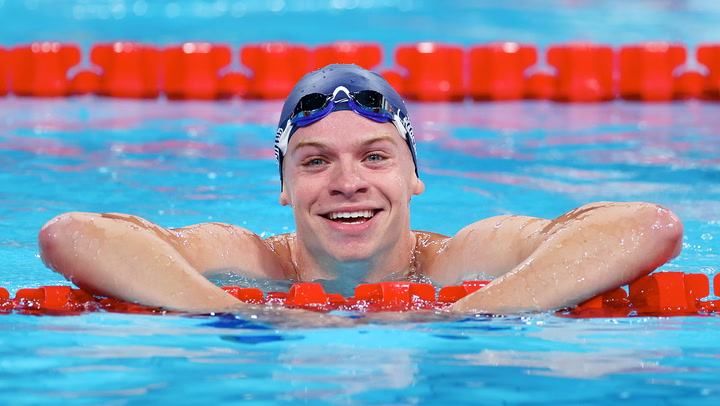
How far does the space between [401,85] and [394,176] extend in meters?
8.01

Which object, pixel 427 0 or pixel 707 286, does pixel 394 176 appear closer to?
pixel 707 286

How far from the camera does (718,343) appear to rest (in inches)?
124

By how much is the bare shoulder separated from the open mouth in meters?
0.47

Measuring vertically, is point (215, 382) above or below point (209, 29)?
below

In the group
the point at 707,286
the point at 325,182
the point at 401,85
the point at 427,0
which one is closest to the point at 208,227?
the point at 325,182

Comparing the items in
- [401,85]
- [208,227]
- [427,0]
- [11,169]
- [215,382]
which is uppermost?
[427,0]

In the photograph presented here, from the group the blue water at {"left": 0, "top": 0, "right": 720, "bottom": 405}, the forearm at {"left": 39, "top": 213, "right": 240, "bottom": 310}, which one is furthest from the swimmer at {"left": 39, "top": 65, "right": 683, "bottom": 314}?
the blue water at {"left": 0, "top": 0, "right": 720, "bottom": 405}

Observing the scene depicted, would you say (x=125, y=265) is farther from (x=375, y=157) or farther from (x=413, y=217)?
(x=413, y=217)

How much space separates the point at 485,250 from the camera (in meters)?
3.77

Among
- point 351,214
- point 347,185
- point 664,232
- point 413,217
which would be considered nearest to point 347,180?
point 347,185

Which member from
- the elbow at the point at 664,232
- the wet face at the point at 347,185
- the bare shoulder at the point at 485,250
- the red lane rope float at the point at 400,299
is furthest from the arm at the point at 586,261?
the wet face at the point at 347,185

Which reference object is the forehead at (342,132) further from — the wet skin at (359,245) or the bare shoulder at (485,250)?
the bare shoulder at (485,250)

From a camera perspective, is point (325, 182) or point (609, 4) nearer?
point (325, 182)

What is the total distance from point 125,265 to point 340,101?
1016 mm
